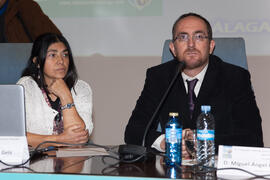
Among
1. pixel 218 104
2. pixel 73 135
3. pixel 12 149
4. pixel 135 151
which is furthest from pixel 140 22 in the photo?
pixel 12 149

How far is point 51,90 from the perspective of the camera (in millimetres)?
2506

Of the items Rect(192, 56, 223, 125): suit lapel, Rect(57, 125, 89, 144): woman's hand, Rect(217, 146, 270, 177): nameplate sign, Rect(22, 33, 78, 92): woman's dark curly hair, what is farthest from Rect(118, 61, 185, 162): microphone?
Rect(22, 33, 78, 92): woman's dark curly hair

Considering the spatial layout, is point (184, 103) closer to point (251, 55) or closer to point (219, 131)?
point (219, 131)

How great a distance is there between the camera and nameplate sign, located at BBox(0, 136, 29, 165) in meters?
1.45

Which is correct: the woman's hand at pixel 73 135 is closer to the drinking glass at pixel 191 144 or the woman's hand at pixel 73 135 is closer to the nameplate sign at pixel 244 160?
the drinking glass at pixel 191 144

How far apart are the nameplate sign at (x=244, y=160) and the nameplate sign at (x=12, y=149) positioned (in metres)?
0.63

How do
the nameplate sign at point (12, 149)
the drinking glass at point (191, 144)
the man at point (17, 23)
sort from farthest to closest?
the man at point (17, 23), the drinking glass at point (191, 144), the nameplate sign at point (12, 149)

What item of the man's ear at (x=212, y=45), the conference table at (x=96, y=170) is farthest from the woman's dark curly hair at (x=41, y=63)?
the conference table at (x=96, y=170)

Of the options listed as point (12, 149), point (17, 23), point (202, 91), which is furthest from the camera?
point (17, 23)

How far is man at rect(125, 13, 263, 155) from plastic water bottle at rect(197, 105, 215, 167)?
515mm

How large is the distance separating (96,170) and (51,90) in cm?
123

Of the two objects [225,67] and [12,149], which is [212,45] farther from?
[12,149]

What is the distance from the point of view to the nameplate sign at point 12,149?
1.45 meters

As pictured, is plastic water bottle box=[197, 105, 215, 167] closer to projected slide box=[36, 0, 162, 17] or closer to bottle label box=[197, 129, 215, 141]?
bottle label box=[197, 129, 215, 141]
